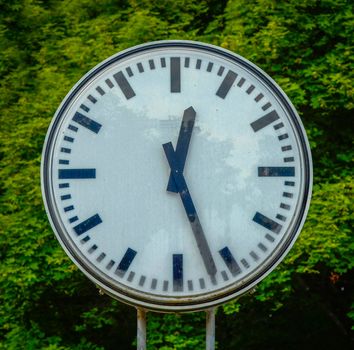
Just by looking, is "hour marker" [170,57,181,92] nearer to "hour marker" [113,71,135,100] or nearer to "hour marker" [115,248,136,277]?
"hour marker" [113,71,135,100]

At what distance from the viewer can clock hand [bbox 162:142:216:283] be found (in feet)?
6.66

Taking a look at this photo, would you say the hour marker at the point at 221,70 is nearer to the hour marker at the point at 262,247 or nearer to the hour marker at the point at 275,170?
the hour marker at the point at 275,170

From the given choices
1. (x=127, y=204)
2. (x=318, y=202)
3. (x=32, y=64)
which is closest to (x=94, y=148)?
(x=127, y=204)

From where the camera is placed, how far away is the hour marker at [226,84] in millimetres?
2141

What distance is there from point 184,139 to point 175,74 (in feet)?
0.75

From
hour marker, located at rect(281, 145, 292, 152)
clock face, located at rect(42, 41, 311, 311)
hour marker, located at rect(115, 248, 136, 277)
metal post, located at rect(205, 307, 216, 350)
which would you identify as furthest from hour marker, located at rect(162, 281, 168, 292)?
hour marker, located at rect(281, 145, 292, 152)

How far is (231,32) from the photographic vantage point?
6.81 m

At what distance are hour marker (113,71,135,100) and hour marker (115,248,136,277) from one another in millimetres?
511

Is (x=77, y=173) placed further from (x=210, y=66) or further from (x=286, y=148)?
(x=286, y=148)

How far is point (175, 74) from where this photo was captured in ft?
7.06

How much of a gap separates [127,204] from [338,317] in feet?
20.2

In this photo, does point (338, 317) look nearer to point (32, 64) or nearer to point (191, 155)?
point (32, 64)

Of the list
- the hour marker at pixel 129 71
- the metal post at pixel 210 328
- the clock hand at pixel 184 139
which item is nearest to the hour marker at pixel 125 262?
the clock hand at pixel 184 139

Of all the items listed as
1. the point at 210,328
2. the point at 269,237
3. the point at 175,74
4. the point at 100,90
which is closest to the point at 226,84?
the point at 175,74
